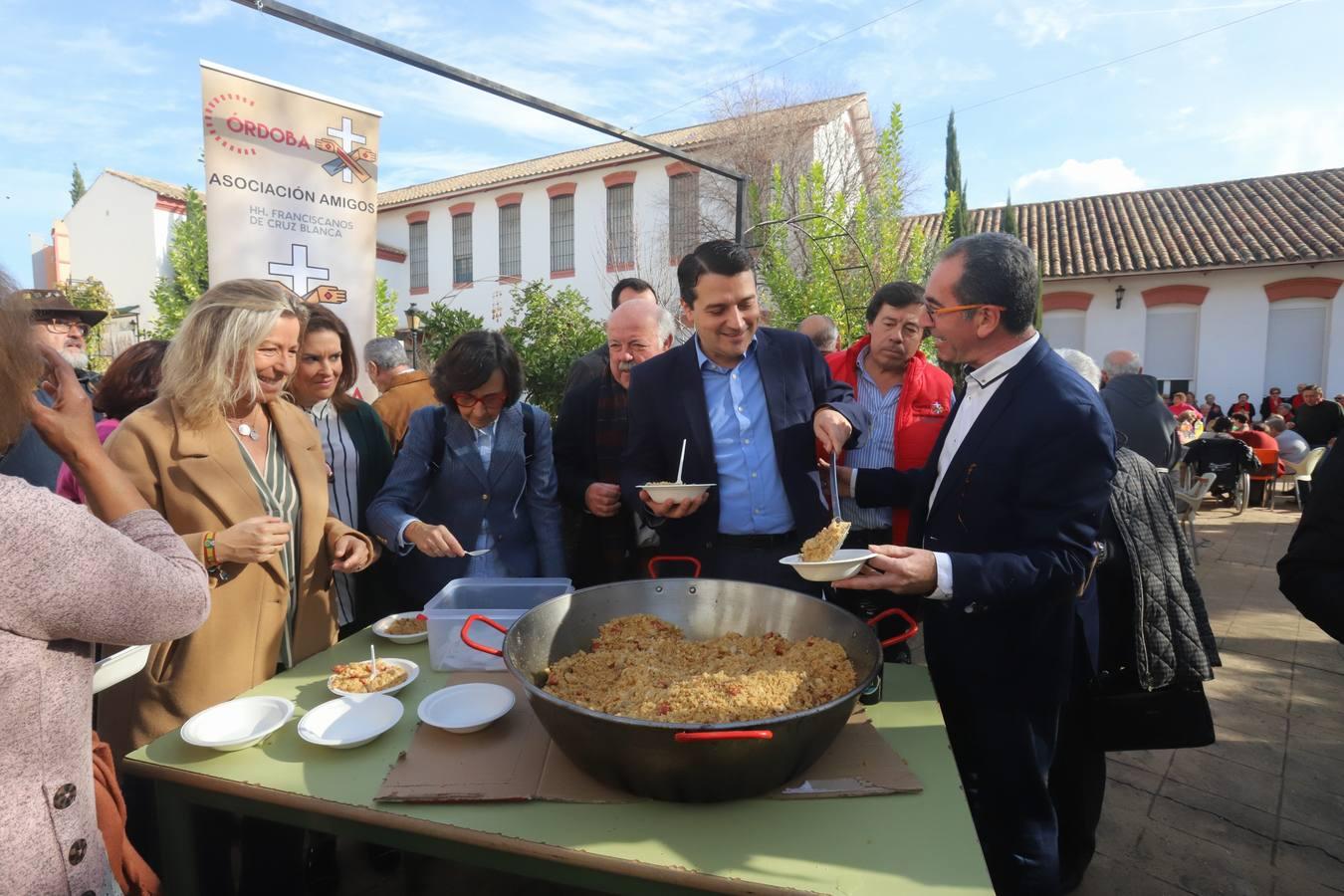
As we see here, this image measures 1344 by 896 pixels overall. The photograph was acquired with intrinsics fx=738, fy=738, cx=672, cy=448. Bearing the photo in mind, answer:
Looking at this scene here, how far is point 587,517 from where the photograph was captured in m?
3.20

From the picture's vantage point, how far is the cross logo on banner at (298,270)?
3.88 m

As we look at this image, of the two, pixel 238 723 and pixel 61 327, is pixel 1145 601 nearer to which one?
pixel 238 723

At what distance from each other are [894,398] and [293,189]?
3.23m

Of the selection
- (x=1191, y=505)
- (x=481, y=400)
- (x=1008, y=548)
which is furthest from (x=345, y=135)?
(x=1191, y=505)

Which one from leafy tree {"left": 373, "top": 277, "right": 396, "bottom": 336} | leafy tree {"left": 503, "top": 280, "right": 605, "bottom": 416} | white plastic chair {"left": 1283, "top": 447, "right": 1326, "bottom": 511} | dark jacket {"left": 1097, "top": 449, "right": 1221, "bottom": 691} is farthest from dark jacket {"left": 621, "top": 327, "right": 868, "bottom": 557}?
leafy tree {"left": 373, "top": 277, "right": 396, "bottom": 336}

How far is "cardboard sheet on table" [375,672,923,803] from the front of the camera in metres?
1.37

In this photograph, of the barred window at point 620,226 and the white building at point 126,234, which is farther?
the white building at point 126,234

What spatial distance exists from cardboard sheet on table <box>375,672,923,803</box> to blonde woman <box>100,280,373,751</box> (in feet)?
2.24

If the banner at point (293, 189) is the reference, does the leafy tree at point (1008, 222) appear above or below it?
above

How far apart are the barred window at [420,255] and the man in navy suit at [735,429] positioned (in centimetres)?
2264

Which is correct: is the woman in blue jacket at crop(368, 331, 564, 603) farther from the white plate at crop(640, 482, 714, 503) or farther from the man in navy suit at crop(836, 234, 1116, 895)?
the man in navy suit at crop(836, 234, 1116, 895)

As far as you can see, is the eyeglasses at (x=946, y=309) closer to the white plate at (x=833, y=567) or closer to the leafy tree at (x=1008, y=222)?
the white plate at (x=833, y=567)

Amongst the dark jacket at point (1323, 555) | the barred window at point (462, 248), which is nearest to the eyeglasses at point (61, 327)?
the dark jacket at point (1323, 555)

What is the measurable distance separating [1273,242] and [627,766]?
20.0 m
